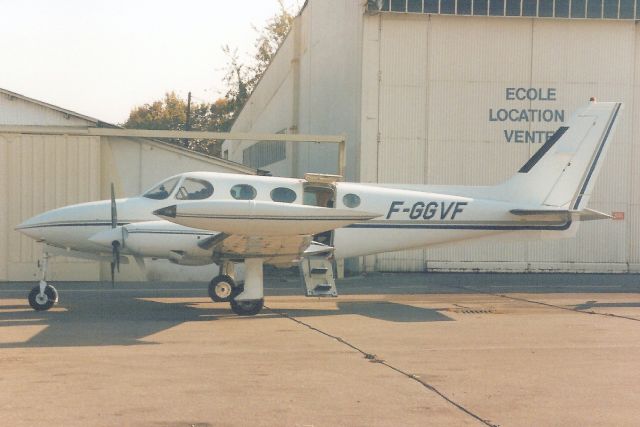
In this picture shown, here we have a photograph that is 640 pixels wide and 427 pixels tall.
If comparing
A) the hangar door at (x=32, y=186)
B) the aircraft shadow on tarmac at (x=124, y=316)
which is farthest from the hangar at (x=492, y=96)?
the aircraft shadow on tarmac at (x=124, y=316)

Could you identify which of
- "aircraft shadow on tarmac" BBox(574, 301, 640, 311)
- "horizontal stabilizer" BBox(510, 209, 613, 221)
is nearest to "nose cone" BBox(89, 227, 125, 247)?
"horizontal stabilizer" BBox(510, 209, 613, 221)

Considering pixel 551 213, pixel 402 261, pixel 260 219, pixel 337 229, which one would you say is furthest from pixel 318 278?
pixel 402 261

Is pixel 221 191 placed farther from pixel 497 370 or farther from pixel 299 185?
pixel 497 370

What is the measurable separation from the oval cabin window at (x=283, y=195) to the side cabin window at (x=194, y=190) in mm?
1179

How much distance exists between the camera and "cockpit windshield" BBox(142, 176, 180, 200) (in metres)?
15.2

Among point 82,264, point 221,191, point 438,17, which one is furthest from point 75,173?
point 438,17

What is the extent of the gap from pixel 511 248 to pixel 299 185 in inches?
427

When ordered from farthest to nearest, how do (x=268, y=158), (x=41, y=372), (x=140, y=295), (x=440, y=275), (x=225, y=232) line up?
(x=268, y=158)
(x=440, y=275)
(x=140, y=295)
(x=225, y=232)
(x=41, y=372)

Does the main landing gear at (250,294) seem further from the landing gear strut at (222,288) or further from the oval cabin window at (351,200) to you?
the oval cabin window at (351,200)

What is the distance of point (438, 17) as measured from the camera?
24172 mm

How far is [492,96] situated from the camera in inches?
960

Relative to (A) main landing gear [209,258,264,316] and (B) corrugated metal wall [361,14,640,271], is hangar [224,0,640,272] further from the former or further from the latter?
(A) main landing gear [209,258,264,316]

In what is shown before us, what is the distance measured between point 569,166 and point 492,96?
814cm

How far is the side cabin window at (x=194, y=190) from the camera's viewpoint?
14688 millimetres
